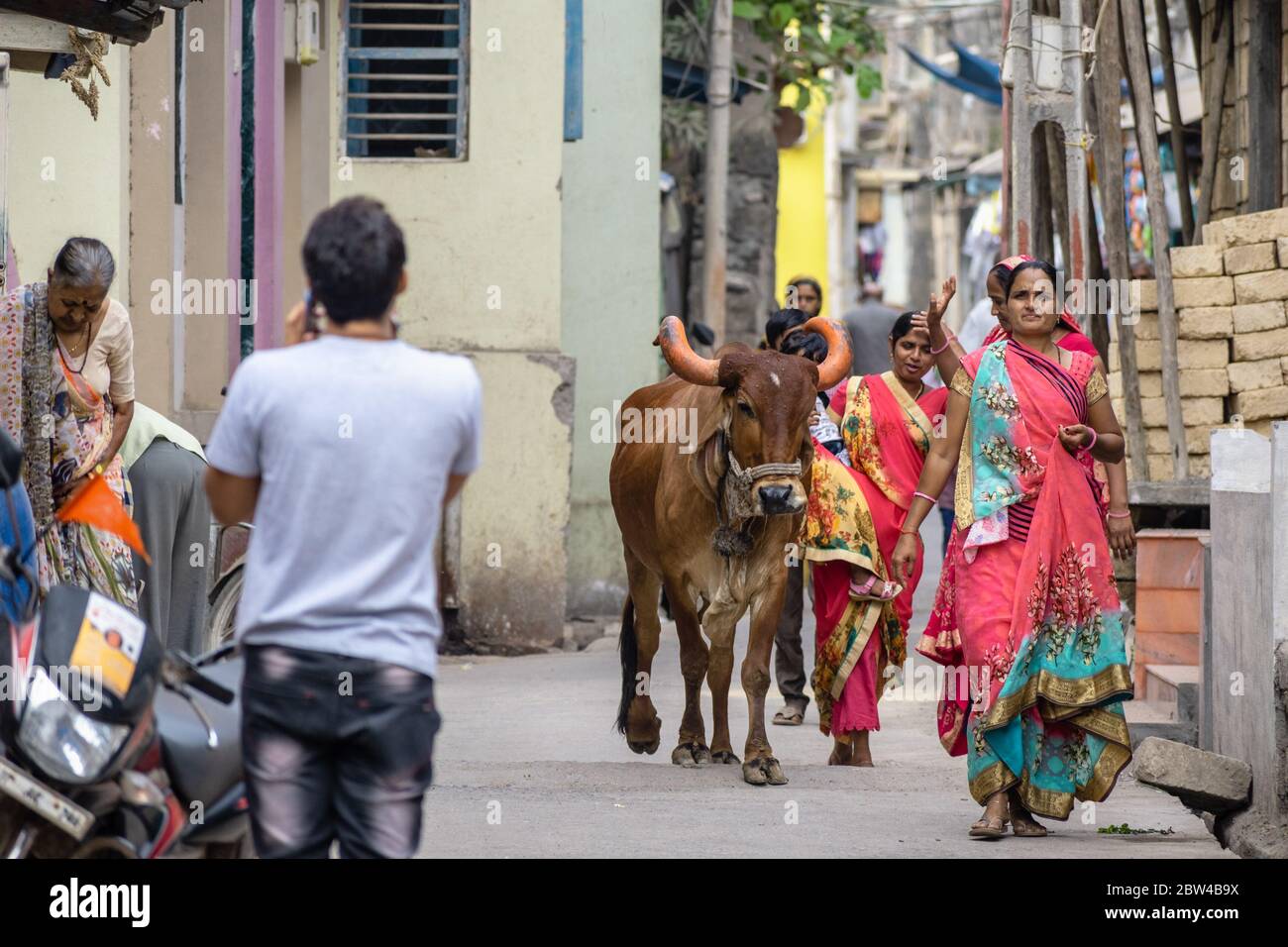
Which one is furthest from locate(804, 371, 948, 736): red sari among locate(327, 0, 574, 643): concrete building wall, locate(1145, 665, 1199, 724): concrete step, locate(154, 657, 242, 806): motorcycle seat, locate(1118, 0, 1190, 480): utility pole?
locate(154, 657, 242, 806): motorcycle seat

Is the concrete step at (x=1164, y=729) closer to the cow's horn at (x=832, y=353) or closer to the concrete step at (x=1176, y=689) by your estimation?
the concrete step at (x=1176, y=689)

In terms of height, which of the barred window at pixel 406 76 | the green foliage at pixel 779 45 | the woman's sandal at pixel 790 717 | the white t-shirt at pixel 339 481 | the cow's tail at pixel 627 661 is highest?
the green foliage at pixel 779 45

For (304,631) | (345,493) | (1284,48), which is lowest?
(304,631)

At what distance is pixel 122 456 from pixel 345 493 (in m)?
4.14

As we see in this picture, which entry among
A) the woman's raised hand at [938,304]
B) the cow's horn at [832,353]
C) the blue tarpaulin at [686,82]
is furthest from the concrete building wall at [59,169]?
the blue tarpaulin at [686,82]

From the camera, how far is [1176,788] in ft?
23.4

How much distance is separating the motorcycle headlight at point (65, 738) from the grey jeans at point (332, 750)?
0.40 meters

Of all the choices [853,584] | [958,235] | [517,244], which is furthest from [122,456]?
[958,235]

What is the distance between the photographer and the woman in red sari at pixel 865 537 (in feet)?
29.5

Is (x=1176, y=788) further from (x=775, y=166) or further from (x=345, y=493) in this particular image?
(x=775, y=166)

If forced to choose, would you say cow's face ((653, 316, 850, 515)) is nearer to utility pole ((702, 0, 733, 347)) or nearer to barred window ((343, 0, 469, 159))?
barred window ((343, 0, 469, 159))

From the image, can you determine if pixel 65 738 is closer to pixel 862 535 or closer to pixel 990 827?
pixel 990 827
